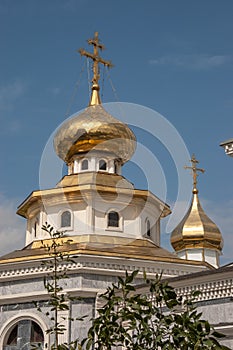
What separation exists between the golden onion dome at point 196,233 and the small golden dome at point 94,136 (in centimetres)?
654

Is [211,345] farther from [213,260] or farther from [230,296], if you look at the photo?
[213,260]

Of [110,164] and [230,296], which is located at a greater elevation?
[110,164]

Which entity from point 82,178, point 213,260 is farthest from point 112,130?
point 213,260

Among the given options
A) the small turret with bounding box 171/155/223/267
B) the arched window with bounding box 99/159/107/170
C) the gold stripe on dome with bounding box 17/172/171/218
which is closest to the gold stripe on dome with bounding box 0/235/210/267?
the gold stripe on dome with bounding box 17/172/171/218

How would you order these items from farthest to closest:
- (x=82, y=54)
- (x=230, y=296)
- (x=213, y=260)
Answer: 1. (x=213, y=260)
2. (x=82, y=54)
3. (x=230, y=296)

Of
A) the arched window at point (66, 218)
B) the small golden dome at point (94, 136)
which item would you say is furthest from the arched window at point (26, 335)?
the small golden dome at point (94, 136)

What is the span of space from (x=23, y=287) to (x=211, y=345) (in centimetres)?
1113

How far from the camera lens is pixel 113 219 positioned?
17.4 metres

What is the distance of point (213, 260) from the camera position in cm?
2461

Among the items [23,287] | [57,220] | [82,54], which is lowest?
[23,287]

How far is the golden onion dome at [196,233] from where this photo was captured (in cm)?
2486

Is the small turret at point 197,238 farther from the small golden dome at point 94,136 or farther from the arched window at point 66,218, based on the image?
the arched window at point 66,218

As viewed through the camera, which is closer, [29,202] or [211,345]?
[211,345]

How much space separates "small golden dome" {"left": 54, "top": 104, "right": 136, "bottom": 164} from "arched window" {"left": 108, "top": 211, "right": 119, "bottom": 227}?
7.52ft
